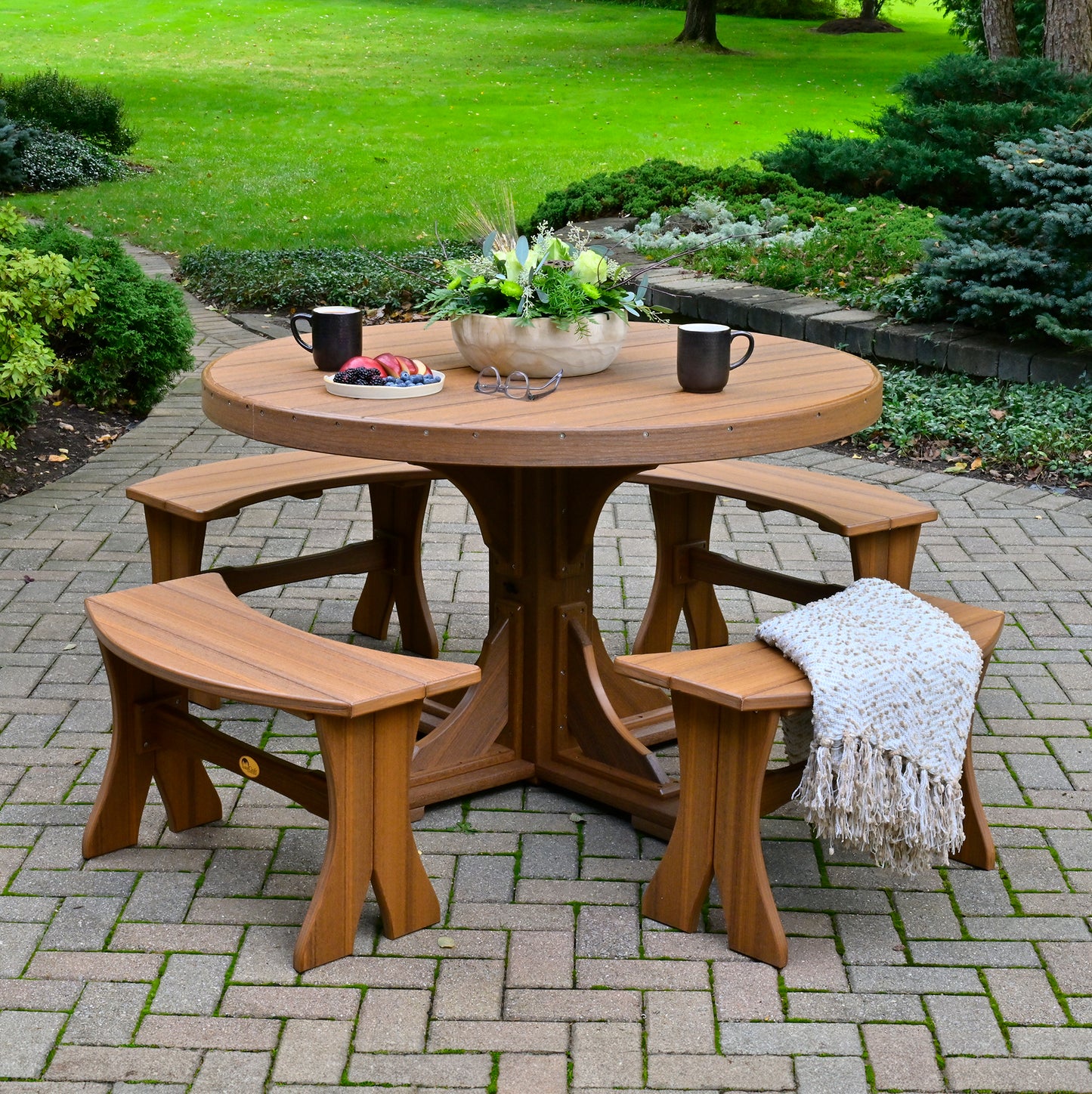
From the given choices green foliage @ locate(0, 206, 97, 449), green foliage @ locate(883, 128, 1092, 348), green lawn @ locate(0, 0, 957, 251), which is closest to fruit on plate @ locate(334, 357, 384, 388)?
green foliage @ locate(0, 206, 97, 449)

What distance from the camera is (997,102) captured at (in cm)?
1004

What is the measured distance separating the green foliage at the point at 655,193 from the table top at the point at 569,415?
6.71 metres

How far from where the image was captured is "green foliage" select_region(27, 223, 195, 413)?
6.76 meters

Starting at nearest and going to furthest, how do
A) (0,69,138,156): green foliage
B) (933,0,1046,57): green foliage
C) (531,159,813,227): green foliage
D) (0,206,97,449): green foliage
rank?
(0,206,97,449): green foliage < (531,159,813,227): green foliage < (933,0,1046,57): green foliage < (0,69,138,156): green foliage

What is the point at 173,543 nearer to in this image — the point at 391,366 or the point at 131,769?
the point at 131,769

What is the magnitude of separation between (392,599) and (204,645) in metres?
1.58

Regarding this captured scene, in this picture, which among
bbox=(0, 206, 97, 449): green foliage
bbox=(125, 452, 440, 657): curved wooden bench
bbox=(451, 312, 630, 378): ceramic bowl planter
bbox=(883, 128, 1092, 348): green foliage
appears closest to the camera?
bbox=(451, 312, 630, 378): ceramic bowl planter

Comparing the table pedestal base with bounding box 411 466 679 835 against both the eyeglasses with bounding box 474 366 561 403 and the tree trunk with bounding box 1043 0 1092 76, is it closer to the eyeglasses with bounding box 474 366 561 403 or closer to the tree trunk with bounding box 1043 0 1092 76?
the eyeglasses with bounding box 474 366 561 403

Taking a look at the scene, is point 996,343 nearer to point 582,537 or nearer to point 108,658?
point 582,537

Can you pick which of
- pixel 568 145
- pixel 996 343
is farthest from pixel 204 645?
pixel 568 145

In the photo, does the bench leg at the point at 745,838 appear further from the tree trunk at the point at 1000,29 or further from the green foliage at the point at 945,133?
the tree trunk at the point at 1000,29

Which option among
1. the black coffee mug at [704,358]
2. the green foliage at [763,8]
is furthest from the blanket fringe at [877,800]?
the green foliage at [763,8]

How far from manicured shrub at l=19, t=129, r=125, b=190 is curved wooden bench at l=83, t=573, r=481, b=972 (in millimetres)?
11712

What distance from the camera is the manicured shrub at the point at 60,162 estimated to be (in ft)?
45.8
